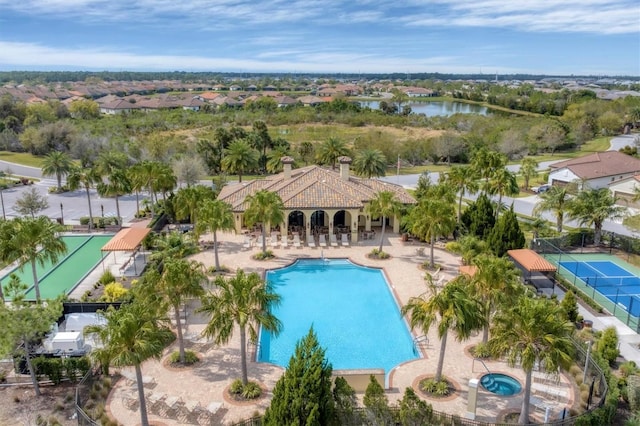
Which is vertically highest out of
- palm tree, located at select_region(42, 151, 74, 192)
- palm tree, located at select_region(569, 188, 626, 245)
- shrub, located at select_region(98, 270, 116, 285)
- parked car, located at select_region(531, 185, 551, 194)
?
palm tree, located at select_region(42, 151, 74, 192)

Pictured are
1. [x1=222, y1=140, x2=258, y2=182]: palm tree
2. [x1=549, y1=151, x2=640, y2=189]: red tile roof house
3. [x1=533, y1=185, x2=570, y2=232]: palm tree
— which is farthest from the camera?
[x1=549, y1=151, x2=640, y2=189]: red tile roof house

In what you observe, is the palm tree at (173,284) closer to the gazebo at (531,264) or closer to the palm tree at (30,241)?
the palm tree at (30,241)

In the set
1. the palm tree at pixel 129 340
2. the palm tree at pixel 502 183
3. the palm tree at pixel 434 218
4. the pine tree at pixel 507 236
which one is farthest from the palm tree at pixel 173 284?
the palm tree at pixel 502 183

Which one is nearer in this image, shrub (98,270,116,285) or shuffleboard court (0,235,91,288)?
shrub (98,270,116,285)

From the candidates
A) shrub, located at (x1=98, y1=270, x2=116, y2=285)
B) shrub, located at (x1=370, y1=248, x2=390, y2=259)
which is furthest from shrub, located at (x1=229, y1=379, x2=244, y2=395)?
shrub, located at (x1=370, y1=248, x2=390, y2=259)

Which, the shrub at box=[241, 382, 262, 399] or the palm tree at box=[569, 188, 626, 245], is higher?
the palm tree at box=[569, 188, 626, 245]

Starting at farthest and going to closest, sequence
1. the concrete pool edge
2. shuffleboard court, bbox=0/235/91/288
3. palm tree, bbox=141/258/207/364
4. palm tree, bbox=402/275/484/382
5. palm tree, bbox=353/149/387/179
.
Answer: palm tree, bbox=353/149/387/179 < shuffleboard court, bbox=0/235/91/288 < palm tree, bbox=141/258/207/364 < the concrete pool edge < palm tree, bbox=402/275/484/382

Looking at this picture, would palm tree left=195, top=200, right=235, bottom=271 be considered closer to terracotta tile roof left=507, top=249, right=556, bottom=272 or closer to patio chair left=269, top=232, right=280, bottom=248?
patio chair left=269, top=232, right=280, bottom=248

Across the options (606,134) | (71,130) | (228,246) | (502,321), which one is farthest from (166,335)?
(606,134)
